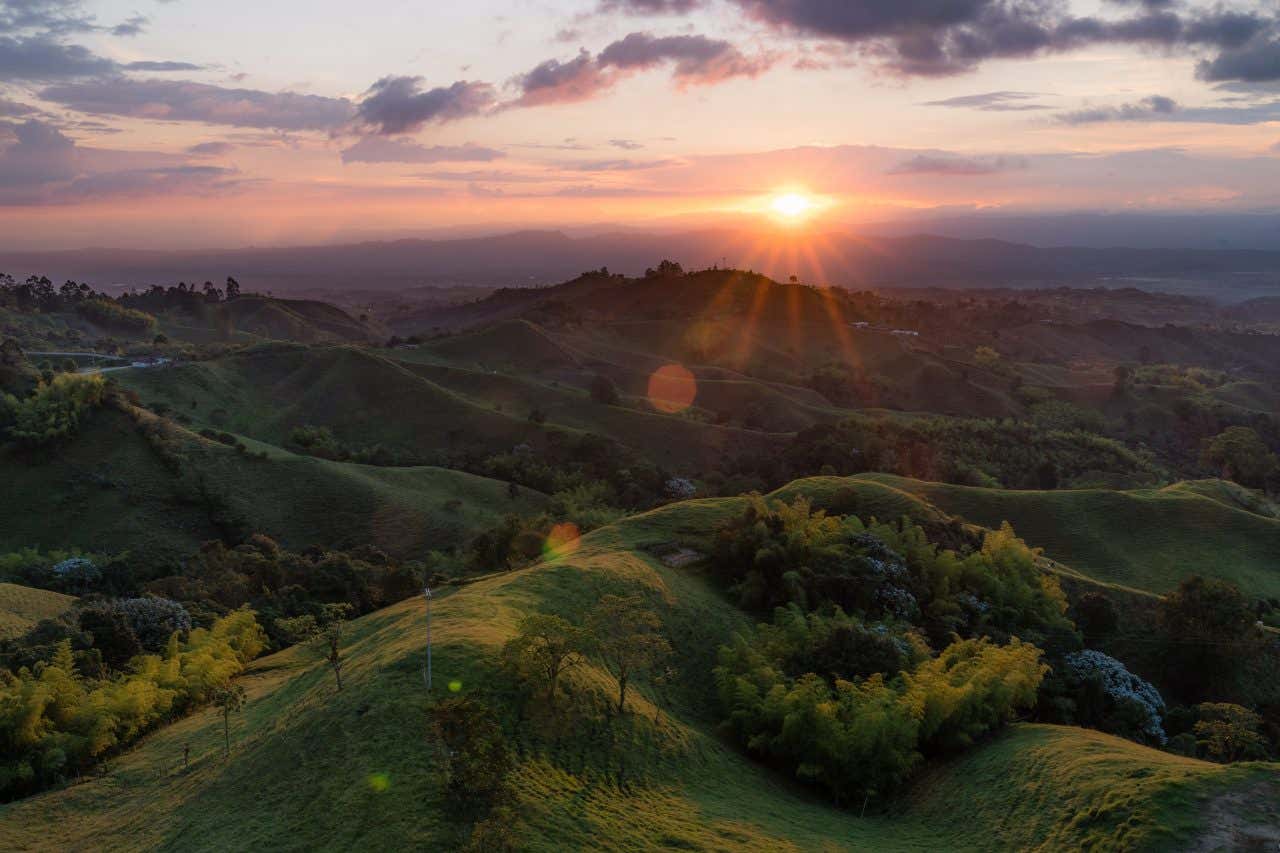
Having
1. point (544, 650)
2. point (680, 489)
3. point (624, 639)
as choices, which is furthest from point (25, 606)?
point (680, 489)

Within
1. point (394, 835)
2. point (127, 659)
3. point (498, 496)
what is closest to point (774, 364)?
point (498, 496)

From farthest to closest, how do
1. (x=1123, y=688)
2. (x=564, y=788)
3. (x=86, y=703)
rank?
1. (x=1123, y=688)
2. (x=86, y=703)
3. (x=564, y=788)

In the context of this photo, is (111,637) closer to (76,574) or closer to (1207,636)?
(76,574)

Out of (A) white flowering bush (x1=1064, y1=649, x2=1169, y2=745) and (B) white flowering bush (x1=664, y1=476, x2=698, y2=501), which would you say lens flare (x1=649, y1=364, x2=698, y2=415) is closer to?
(B) white flowering bush (x1=664, y1=476, x2=698, y2=501)

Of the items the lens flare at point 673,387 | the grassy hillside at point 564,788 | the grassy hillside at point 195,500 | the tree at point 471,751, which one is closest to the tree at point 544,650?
the grassy hillside at point 564,788

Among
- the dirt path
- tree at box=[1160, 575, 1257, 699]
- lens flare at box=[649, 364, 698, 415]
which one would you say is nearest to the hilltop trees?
the dirt path
